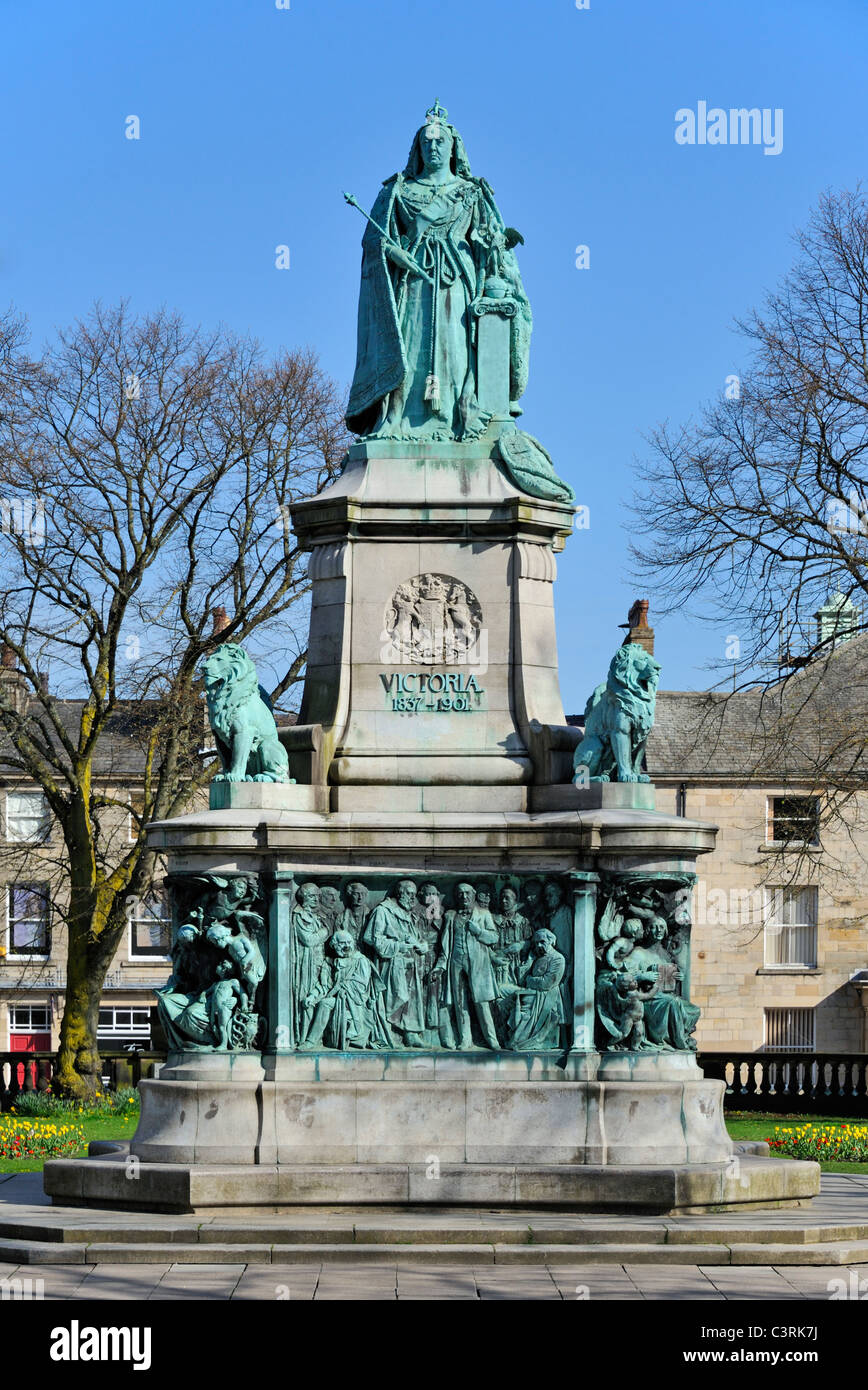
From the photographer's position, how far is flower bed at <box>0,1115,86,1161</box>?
A: 22375 millimetres

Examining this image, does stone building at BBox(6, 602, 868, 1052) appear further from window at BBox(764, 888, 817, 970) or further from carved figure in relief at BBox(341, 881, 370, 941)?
carved figure in relief at BBox(341, 881, 370, 941)

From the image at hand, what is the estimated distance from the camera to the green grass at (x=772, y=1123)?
2177cm

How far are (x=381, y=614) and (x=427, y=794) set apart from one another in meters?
1.50

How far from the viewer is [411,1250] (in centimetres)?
1378

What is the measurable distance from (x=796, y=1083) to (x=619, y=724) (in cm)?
1792

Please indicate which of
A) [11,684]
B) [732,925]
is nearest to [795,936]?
[732,925]

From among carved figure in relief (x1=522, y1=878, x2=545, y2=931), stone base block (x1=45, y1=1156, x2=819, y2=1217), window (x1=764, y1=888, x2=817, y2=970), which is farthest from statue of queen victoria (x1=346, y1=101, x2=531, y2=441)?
window (x1=764, y1=888, x2=817, y2=970)

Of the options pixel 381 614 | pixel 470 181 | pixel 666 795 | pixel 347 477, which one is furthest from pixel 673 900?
pixel 666 795

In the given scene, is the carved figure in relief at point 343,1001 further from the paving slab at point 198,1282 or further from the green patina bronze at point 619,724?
the paving slab at point 198,1282

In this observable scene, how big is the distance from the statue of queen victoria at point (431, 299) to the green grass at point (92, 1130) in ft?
25.9

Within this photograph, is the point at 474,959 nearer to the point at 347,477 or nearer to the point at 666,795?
the point at 347,477

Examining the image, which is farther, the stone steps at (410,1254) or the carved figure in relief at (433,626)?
the carved figure in relief at (433,626)

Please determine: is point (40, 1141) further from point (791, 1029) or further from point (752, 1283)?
point (791, 1029)

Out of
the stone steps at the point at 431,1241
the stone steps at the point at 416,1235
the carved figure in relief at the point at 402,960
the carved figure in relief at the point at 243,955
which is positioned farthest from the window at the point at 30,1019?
the stone steps at the point at 416,1235
